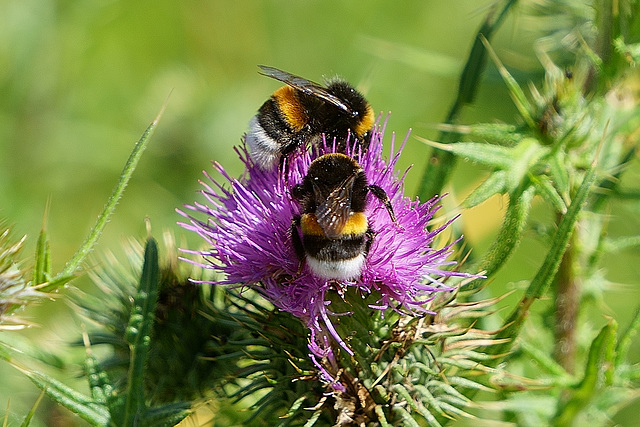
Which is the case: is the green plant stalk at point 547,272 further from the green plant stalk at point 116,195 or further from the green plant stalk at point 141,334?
the green plant stalk at point 116,195

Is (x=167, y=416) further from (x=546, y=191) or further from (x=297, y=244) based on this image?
(x=546, y=191)

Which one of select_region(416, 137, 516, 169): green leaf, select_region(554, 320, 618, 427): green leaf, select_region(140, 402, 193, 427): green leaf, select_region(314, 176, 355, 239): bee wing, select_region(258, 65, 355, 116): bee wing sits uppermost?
select_region(258, 65, 355, 116): bee wing

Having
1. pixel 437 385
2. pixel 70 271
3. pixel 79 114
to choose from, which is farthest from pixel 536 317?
pixel 79 114

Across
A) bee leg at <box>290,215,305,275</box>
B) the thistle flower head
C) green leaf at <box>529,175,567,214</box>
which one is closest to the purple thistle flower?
bee leg at <box>290,215,305,275</box>

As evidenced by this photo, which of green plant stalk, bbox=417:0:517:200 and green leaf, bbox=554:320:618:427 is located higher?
green plant stalk, bbox=417:0:517:200

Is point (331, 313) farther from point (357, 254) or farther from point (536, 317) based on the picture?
point (536, 317)

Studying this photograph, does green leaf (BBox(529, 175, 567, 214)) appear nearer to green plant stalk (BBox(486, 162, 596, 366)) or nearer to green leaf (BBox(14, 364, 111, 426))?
green plant stalk (BBox(486, 162, 596, 366))

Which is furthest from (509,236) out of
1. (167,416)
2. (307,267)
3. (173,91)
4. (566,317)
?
(173,91)

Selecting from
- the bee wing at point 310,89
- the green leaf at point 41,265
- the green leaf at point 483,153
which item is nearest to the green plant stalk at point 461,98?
the green leaf at point 483,153
